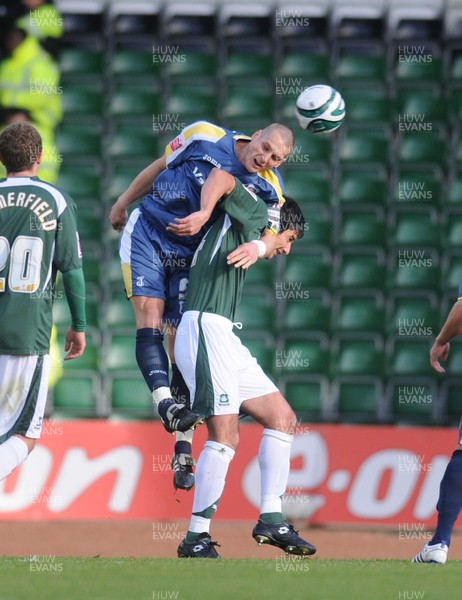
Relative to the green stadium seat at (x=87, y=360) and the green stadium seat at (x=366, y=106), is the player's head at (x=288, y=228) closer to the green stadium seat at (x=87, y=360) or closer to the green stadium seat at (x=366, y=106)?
the green stadium seat at (x=87, y=360)

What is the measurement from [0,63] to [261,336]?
158 inches

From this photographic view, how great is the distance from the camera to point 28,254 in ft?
17.8

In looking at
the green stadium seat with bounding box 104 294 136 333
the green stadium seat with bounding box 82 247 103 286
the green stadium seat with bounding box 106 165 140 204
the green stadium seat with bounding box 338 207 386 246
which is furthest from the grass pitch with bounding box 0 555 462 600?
the green stadium seat with bounding box 106 165 140 204

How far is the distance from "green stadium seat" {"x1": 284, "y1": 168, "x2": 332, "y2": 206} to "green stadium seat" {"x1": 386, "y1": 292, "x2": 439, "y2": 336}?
1307mm

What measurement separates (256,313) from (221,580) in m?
6.70

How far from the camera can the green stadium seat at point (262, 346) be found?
35.9 ft

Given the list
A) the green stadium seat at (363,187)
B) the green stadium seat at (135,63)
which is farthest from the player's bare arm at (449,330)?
the green stadium seat at (135,63)

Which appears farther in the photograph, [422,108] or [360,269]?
[422,108]

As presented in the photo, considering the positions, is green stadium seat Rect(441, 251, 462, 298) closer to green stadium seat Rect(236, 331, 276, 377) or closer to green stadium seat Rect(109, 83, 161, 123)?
green stadium seat Rect(236, 331, 276, 377)

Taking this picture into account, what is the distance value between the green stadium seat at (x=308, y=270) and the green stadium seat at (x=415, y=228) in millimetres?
744

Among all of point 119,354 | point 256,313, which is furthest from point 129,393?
point 256,313

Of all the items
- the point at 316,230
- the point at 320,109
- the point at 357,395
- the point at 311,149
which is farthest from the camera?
the point at 311,149

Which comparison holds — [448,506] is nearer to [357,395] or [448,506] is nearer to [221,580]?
[221,580]

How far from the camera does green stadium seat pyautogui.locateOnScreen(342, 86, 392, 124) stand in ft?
40.8
